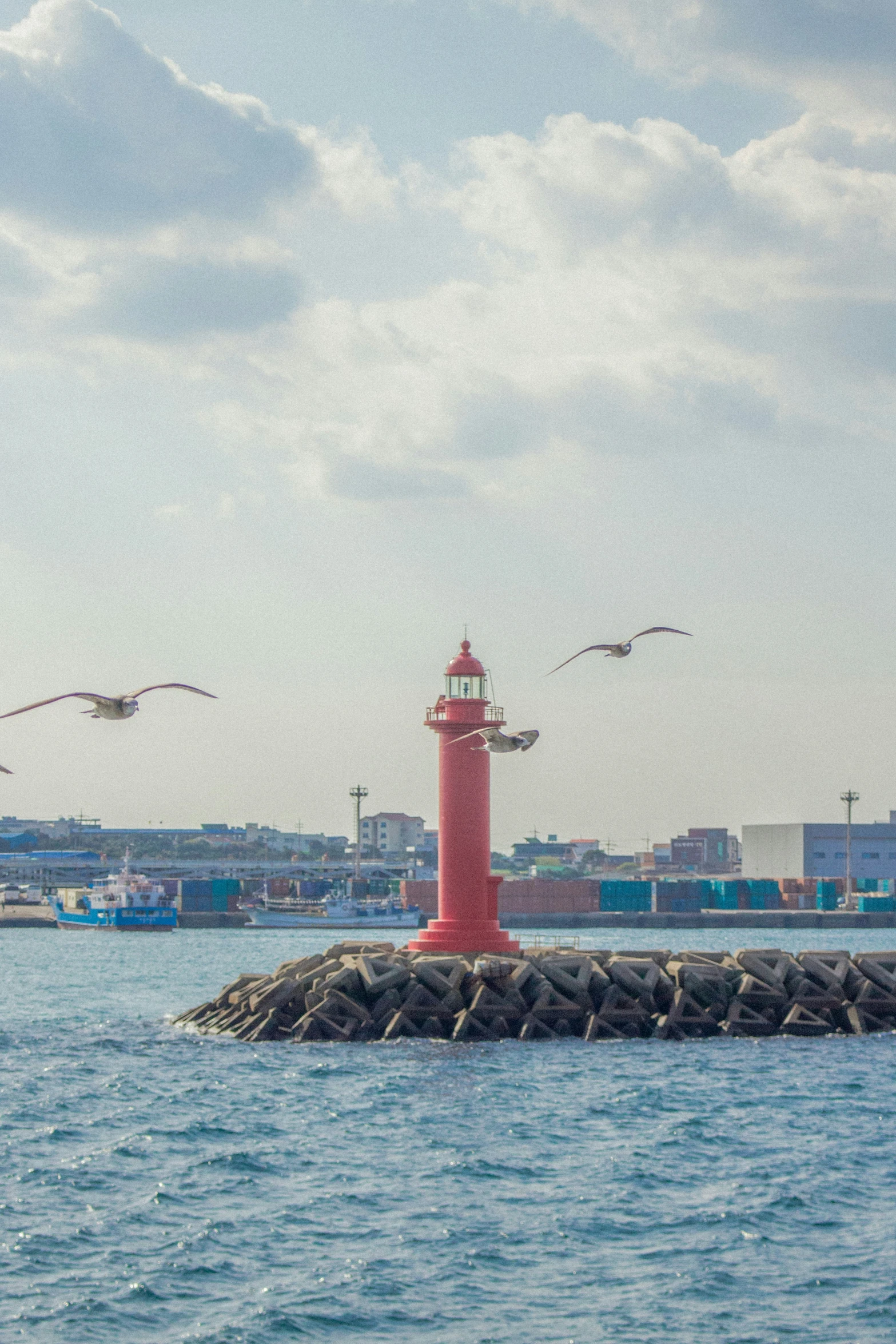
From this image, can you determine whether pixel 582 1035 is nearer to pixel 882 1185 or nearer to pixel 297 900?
pixel 882 1185

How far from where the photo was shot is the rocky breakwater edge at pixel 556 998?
30.8 metres

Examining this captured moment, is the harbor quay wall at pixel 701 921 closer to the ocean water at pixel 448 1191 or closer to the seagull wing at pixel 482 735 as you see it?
the seagull wing at pixel 482 735

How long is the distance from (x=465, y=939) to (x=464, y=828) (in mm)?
2373

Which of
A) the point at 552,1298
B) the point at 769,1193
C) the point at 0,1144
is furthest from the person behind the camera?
the point at 0,1144

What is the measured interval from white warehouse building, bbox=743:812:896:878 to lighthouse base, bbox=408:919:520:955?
107802 millimetres

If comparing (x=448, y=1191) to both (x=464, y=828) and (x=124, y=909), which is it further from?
(x=124, y=909)

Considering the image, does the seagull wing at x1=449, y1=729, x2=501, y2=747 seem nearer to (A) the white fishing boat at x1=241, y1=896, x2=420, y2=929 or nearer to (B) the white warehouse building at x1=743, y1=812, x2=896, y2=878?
(A) the white fishing boat at x1=241, y1=896, x2=420, y2=929

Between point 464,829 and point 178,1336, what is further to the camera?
point 464,829

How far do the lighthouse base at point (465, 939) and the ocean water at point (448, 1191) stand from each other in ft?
10.1

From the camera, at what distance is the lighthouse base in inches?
1307

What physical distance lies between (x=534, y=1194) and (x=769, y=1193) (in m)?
2.87

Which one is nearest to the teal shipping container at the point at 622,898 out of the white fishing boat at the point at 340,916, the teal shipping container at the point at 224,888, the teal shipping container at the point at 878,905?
the white fishing boat at the point at 340,916

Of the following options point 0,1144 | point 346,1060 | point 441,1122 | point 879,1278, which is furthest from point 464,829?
point 879,1278

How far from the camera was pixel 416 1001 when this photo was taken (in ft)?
101
